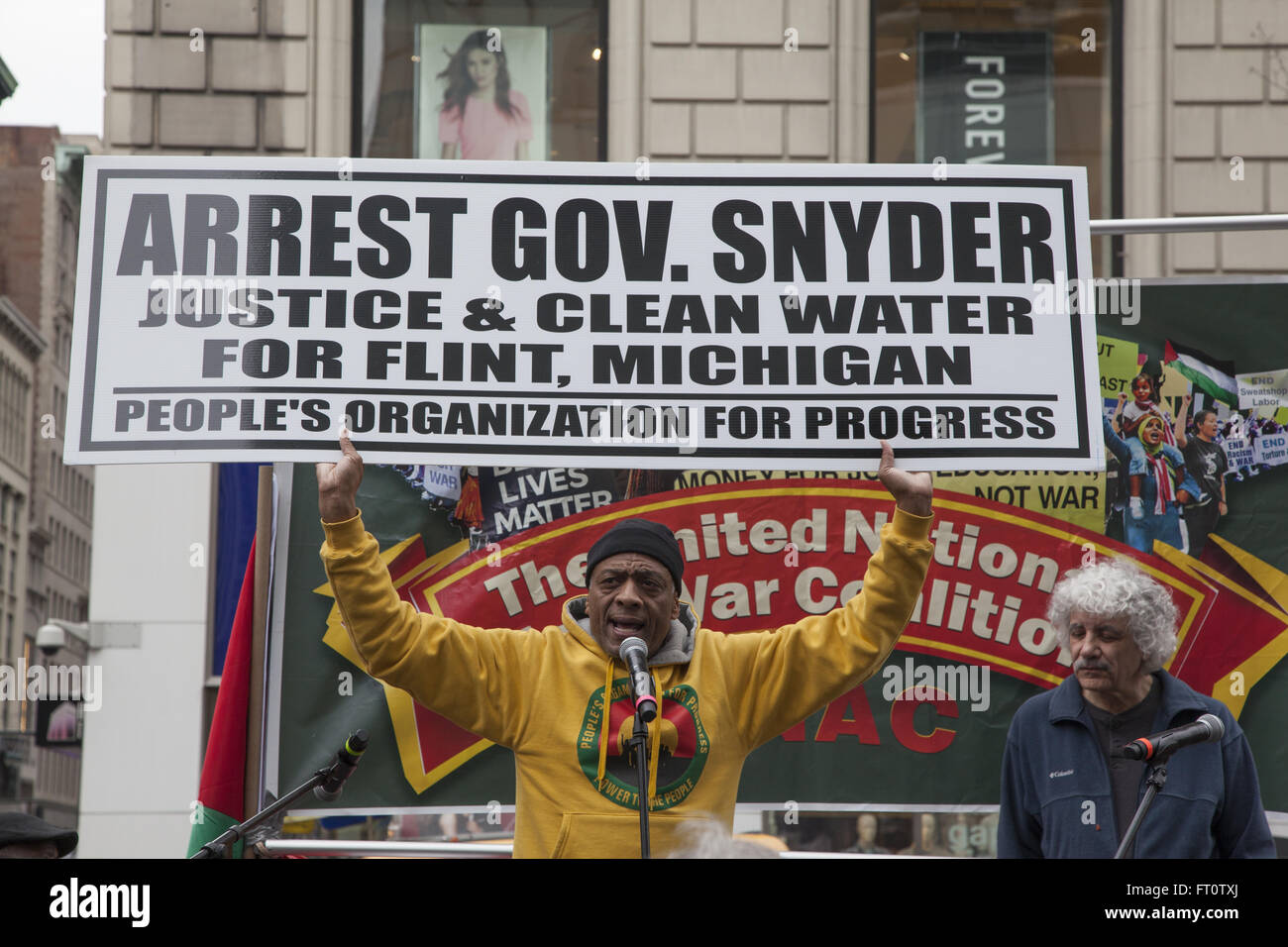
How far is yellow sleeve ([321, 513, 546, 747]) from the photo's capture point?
407cm

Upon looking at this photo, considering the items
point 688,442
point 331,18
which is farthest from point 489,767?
point 331,18

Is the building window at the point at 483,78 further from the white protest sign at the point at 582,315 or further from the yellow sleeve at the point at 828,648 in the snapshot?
the yellow sleeve at the point at 828,648

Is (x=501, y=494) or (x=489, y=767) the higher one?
(x=501, y=494)

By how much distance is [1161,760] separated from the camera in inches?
158

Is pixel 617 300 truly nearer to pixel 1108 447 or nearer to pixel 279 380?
pixel 279 380

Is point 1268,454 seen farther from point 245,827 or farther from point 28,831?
point 28,831

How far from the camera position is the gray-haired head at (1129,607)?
460 cm

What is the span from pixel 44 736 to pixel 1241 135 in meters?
12.3

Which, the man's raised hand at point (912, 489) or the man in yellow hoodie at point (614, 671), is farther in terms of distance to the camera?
the man's raised hand at point (912, 489)

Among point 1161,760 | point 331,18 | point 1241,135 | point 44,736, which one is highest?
point 331,18

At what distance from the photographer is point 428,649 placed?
421 cm

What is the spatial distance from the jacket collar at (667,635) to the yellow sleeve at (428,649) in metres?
0.12

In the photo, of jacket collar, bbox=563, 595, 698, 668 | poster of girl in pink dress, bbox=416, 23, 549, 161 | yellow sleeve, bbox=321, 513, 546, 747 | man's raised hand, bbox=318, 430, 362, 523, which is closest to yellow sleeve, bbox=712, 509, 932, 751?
jacket collar, bbox=563, 595, 698, 668

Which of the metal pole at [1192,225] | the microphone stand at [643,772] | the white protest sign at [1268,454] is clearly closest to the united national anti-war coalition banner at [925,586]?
the white protest sign at [1268,454]
